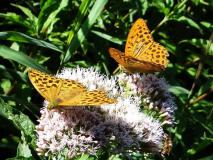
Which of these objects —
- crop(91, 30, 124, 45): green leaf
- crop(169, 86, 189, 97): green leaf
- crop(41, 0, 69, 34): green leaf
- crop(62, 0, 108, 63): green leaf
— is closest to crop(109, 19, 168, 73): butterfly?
crop(62, 0, 108, 63): green leaf

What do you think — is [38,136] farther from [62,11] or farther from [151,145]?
[62,11]

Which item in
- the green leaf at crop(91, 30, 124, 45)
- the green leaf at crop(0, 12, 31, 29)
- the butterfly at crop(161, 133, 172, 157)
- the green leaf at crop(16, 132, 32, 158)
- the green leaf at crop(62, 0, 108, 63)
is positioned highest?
the green leaf at crop(62, 0, 108, 63)

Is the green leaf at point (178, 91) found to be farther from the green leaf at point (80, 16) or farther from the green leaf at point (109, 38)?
the green leaf at point (80, 16)

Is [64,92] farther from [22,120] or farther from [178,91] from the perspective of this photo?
[178,91]

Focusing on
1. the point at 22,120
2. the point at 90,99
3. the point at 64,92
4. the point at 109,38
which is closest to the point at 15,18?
the point at 109,38

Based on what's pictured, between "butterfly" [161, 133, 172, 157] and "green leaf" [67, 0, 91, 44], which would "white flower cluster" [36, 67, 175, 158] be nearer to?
"butterfly" [161, 133, 172, 157]
